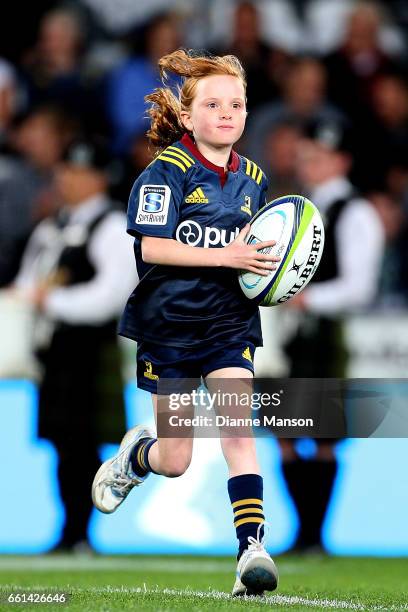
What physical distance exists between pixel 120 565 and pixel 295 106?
524cm

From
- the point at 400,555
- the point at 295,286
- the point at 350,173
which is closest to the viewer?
the point at 295,286

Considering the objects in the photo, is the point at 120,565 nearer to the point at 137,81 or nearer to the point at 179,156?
the point at 179,156

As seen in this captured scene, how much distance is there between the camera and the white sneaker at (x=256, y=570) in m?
5.19

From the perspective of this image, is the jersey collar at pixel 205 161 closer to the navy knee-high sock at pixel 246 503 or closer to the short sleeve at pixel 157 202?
the short sleeve at pixel 157 202

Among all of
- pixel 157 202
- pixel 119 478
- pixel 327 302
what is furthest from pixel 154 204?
pixel 327 302

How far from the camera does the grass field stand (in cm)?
529

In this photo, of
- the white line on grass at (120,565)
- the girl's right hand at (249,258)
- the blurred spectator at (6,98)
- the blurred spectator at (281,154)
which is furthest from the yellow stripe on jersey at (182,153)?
the blurred spectator at (6,98)

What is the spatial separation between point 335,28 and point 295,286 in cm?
813

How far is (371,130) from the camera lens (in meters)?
12.4

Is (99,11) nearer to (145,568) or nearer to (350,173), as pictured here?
(350,173)

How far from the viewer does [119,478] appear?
6.19m

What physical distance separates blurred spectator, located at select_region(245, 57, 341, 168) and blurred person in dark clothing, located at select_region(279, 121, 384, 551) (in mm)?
2435

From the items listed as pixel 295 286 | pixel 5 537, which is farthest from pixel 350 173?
pixel 295 286

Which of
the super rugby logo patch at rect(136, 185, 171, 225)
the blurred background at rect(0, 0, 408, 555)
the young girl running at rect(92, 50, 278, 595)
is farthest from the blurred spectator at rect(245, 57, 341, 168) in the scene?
the super rugby logo patch at rect(136, 185, 171, 225)
